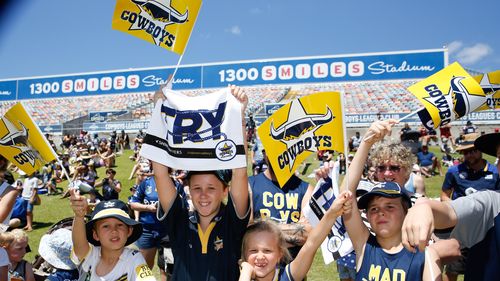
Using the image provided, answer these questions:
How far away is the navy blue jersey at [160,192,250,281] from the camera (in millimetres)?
2678

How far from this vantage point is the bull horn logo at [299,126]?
130 inches

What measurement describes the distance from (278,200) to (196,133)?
1397 millimetres

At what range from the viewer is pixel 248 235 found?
2760 mm

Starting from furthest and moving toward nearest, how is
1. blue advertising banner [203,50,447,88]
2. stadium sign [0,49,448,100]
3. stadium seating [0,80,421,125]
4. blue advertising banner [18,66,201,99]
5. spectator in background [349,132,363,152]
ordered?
blue advertising banner [18,66,201,99] → stadium sign [0,49,448,100] → stadium seating [0,80,421,125] → blue advertising banner [203,50,447,88] → spectator in background [349,132,363,152]

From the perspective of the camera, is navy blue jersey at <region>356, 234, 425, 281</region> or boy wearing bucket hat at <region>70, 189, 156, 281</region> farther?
boy wearing bucket hat at <region>70, 189, 156, 281</region>

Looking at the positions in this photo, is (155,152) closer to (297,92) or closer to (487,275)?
(487,275)

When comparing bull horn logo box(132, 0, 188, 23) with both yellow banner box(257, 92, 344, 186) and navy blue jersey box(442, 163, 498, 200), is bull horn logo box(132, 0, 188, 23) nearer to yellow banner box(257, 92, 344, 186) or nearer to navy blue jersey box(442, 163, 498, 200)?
yellow banner box(257, 92, 344, 186)

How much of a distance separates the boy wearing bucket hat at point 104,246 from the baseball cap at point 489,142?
2.41 m

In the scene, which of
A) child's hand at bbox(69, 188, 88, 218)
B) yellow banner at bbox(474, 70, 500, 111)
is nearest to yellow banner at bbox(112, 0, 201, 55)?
child's hand at bbox(69, 188, 88, 218)

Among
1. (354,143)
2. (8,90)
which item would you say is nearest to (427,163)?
(354,143)

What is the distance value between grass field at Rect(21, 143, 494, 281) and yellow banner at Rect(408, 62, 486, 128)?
11.3ft

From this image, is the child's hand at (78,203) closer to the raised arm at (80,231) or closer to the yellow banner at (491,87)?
the raised arm at (80,231)

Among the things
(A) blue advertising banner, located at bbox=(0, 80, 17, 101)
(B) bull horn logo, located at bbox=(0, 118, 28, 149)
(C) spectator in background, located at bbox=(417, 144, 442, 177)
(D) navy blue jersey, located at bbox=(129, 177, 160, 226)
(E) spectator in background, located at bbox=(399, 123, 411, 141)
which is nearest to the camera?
(B) bull horn logo, located at bbox=(0, 118, 28, 149)

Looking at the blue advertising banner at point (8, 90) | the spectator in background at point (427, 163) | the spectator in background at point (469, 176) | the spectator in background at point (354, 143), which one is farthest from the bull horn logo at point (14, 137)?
the blue advertising banner at point (8, 90)
